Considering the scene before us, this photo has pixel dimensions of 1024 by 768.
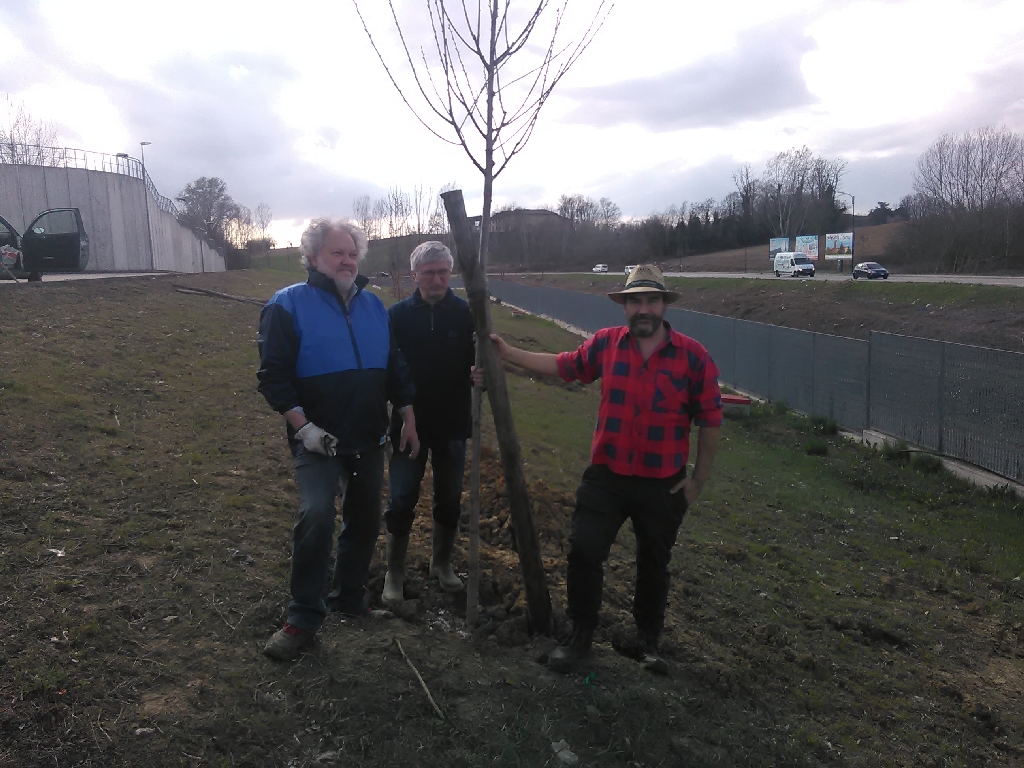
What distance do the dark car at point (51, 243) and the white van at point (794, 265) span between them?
38.9 metres

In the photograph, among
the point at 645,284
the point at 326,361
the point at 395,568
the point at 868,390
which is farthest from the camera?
the point at 868,390

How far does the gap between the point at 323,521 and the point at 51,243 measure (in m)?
18.2

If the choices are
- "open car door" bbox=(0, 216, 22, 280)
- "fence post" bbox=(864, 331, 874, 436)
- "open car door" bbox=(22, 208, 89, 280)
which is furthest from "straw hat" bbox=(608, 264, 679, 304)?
"open car door" bbox=(22, 208, 89, 280)

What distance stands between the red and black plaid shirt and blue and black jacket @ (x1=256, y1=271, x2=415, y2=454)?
3.56 ft

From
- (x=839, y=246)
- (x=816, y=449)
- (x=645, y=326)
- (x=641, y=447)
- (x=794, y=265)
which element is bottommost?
(x=816, y=449)

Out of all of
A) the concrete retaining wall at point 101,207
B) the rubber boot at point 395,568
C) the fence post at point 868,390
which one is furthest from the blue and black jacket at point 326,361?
the concrete retaining wall at point 101,207

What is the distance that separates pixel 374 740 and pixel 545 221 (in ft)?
264

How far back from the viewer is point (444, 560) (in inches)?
177

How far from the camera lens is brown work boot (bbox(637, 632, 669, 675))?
3.88 metres

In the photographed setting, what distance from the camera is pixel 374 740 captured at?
2967 millimetres

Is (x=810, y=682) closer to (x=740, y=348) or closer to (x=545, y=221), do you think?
(x=740, y=348)

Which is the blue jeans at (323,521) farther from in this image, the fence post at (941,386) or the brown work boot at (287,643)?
the fence post at (941,386)

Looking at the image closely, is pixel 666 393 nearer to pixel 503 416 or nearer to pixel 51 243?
pixel 503 416

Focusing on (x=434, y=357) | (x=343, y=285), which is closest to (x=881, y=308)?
(x=434, y=357)
